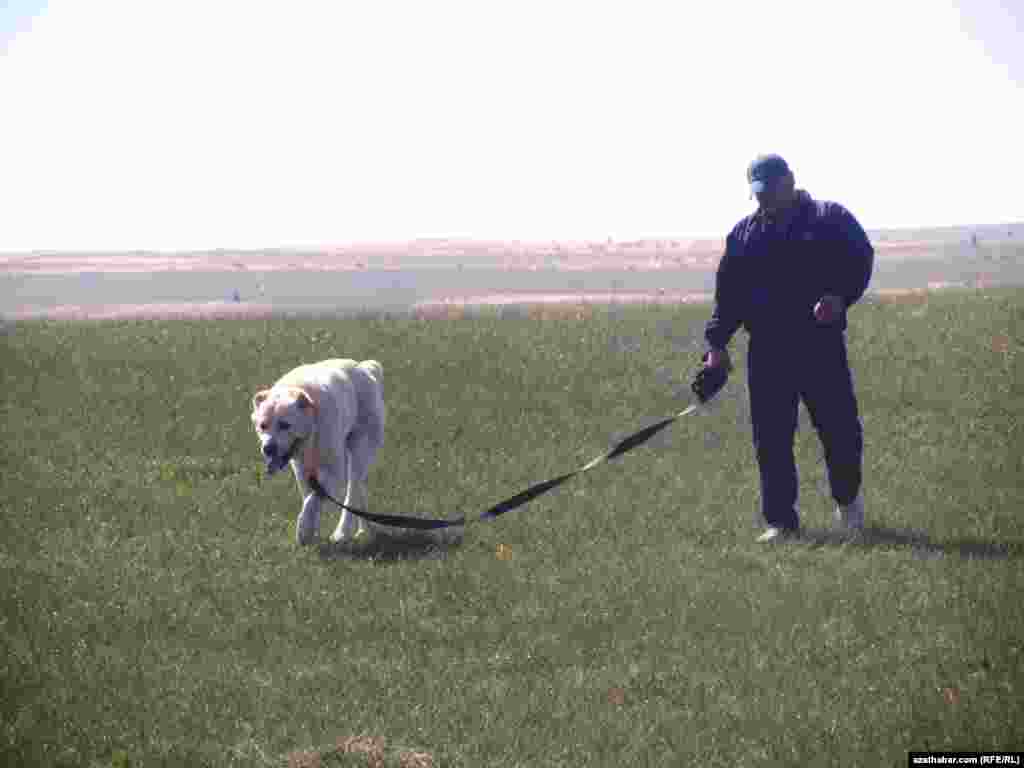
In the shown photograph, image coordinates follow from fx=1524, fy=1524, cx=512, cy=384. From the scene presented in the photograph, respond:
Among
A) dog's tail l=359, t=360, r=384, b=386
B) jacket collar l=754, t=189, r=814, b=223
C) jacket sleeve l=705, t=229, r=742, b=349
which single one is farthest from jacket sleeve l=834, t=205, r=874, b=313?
dog's tail l=359, t=360, r=384, b=386

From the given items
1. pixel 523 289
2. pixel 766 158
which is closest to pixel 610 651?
pixel 766 158

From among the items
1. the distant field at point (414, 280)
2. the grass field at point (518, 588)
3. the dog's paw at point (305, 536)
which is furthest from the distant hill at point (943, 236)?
the dog's paw at point (305, 536)

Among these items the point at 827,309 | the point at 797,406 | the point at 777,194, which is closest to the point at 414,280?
the point at 797,406

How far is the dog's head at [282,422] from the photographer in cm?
1135

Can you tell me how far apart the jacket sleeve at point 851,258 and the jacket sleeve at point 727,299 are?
0.76m

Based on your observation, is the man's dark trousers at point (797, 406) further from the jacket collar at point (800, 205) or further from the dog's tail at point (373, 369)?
the dog's tail at point (373, 369)

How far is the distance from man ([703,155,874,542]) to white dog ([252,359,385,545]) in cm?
297

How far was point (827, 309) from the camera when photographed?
35.7 ft

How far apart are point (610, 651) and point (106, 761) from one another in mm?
3034

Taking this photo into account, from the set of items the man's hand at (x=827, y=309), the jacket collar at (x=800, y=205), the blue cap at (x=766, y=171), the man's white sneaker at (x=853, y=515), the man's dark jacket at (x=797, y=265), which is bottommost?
the man's white sneaker at (x=853, y=515)

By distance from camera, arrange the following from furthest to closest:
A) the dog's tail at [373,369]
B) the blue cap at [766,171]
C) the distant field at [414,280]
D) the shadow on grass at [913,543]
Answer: the distant field at [414,280] → the dog's tail at [373,369] → the blue cap at [766,171] → the shadow on grass at [913,543]

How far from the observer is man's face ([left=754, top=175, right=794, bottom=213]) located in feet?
36.3

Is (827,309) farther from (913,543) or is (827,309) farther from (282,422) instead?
(282,422)

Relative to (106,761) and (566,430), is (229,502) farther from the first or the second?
(106,761)
